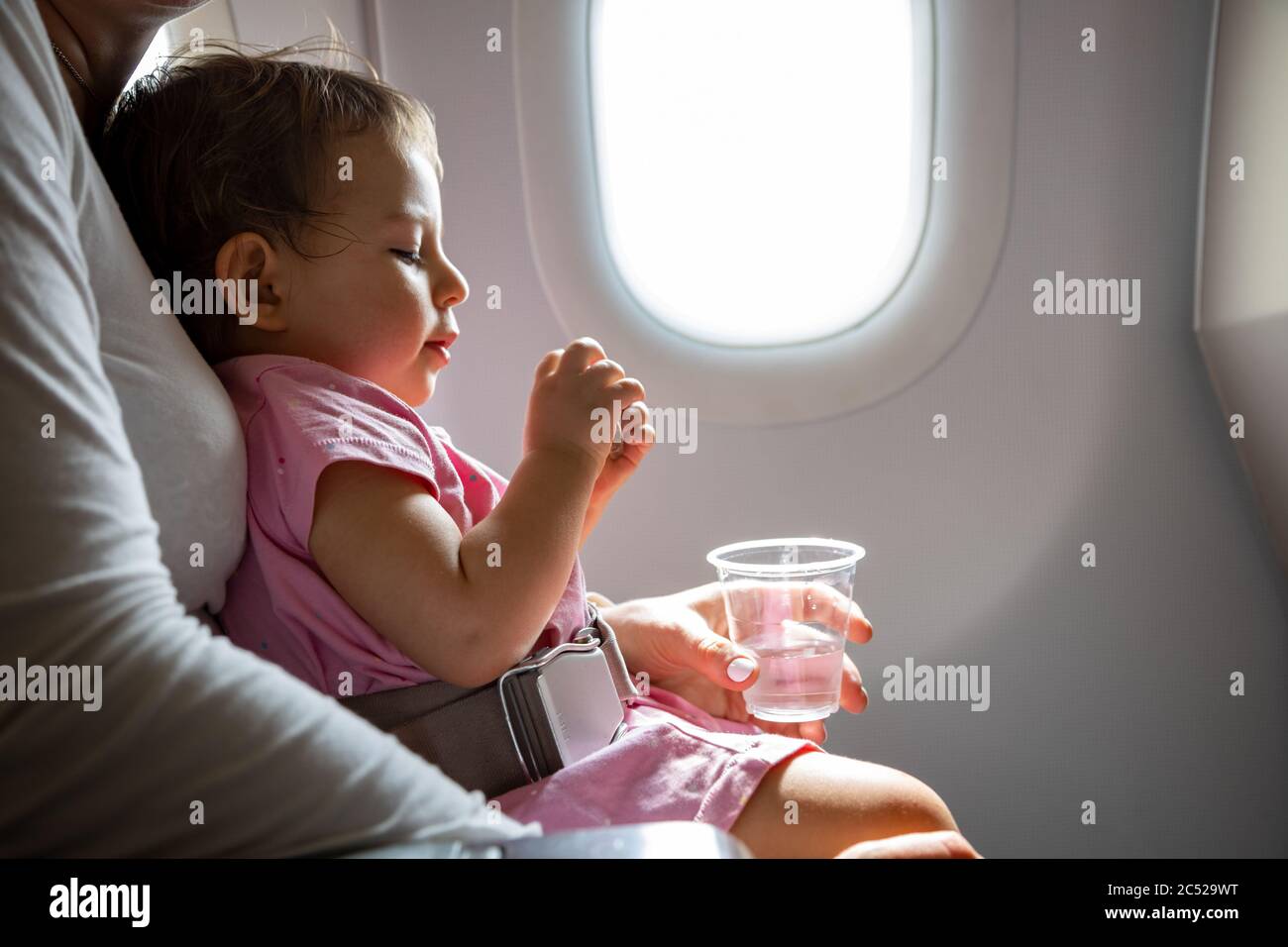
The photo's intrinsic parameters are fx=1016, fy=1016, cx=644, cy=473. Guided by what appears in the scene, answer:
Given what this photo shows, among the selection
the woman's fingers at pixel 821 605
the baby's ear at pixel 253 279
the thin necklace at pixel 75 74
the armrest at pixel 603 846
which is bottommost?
the woman's fingers at pixel 821 605

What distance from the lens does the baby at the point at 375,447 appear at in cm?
80

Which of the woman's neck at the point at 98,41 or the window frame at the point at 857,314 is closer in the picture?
the woman's neck at the point at 98,41

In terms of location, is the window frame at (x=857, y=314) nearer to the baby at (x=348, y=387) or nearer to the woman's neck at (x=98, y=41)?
the baby at (x=348, y=387)

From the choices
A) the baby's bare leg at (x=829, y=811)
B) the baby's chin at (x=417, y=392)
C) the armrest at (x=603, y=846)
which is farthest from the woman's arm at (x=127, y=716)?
the baby's chin at (x=417, y=392)

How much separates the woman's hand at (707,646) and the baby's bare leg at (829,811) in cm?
19

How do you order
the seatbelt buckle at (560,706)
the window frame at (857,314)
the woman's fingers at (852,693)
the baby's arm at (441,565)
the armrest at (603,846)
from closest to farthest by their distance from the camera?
the armrest at (603,846) < the baby's arm at (441,565) < the seatbelt buckle at (560,706) < the woman's fingers at (852,693) < the window frame at (857,314)

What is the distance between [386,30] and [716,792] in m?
1.19

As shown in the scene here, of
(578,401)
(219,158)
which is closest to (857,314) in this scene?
(578,401)

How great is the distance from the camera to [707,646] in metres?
1.09

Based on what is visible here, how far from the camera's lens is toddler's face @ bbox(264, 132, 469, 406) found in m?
0.94

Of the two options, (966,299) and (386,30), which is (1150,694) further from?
(386,30)

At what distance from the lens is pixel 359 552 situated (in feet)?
2.58

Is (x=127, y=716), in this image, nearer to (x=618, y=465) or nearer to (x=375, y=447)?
(x=375, y=447)
